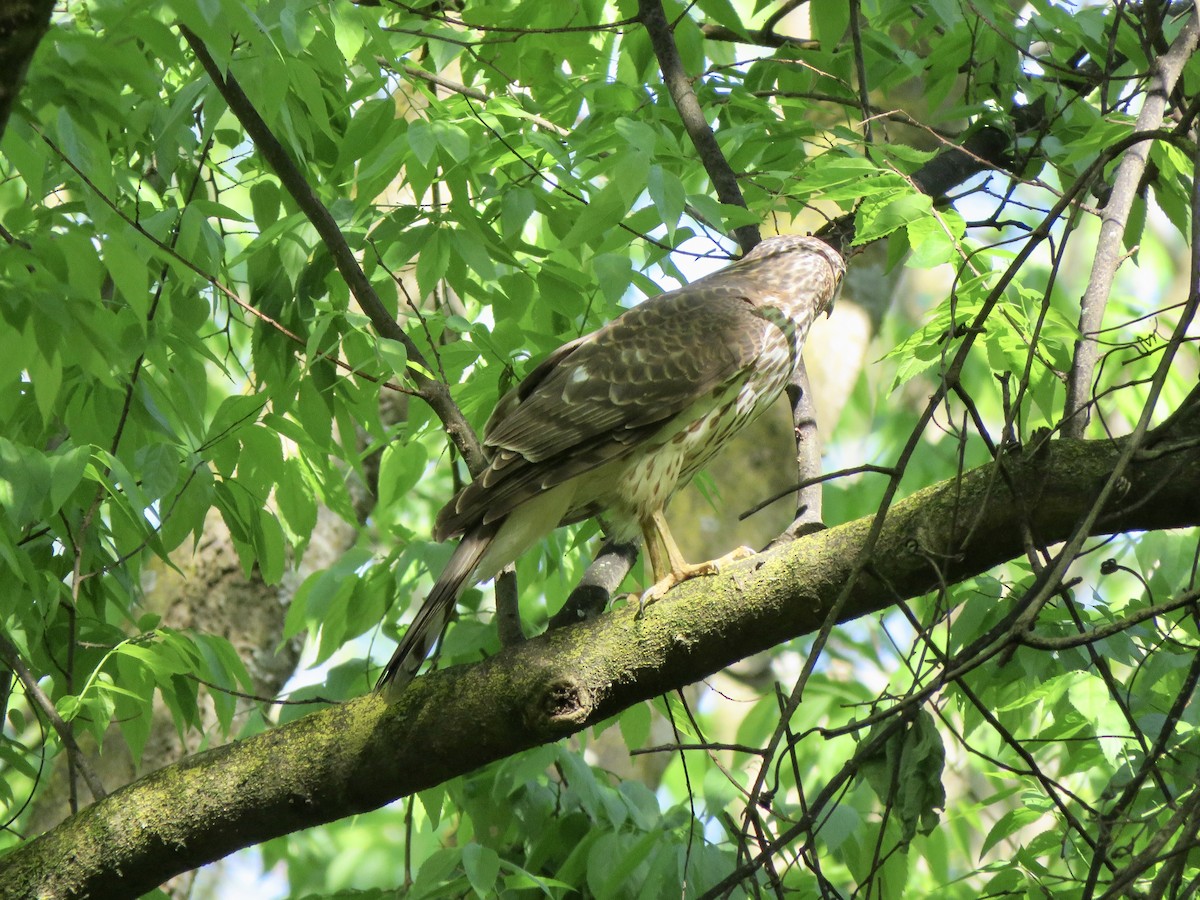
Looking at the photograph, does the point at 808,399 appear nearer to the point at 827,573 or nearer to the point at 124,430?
the point at 827,573

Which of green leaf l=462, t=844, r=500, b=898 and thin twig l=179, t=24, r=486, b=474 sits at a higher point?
thin twig l=179, t=24, r=486, b=474

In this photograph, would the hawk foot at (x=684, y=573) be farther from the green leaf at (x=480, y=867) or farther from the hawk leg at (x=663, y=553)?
the green leaf at (x=480, y=867)

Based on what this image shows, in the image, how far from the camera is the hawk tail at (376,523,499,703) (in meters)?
2.91

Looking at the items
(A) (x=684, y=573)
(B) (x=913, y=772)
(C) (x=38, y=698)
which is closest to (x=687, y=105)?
(A) (x=684, y=573)

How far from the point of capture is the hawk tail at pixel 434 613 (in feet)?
9.54

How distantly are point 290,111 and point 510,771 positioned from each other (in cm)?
194

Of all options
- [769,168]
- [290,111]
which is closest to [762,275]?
[769,168]

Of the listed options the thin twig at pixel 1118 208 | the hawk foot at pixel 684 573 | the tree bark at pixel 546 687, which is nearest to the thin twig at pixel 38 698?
the tree bark at pixel 546 687

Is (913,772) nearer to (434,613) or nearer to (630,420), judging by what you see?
(434,613)

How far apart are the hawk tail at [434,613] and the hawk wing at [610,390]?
0.07 meters

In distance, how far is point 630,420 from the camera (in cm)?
372

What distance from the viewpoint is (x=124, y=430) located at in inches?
138

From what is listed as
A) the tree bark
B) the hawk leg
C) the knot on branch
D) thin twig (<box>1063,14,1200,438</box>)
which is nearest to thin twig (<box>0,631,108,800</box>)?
the tree bark

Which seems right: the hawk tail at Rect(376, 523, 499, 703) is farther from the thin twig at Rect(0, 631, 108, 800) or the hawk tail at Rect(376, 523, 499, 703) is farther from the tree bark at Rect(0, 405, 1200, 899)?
the thin twig at Rect(0, 631, 108, 800)
